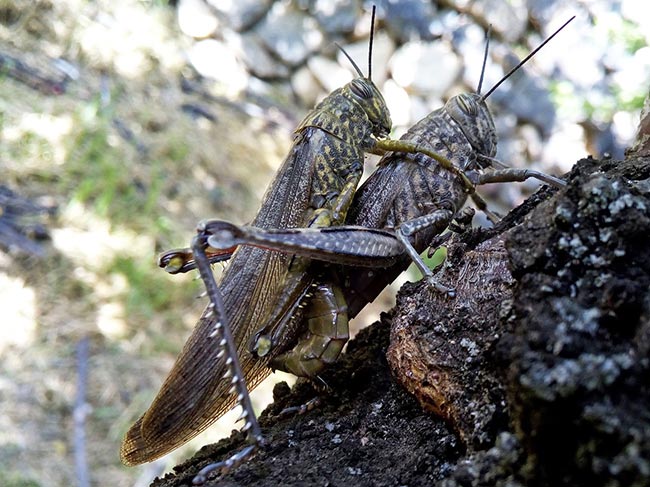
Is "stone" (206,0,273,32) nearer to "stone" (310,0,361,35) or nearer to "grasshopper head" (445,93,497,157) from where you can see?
"stone" (310,0,361,35)

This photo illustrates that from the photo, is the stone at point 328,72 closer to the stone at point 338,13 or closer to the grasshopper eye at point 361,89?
the stone at point 338,13

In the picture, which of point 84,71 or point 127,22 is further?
point 127,22

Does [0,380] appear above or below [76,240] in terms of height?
below

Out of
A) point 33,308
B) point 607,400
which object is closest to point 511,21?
point 33,308

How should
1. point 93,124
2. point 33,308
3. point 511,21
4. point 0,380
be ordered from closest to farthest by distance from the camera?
point 0,380 → point 33,308 → point 93,124 → point 511,21

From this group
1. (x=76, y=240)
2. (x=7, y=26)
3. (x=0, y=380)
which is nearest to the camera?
(x=0, y=380)

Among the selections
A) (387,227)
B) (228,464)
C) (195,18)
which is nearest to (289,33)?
(195,18)

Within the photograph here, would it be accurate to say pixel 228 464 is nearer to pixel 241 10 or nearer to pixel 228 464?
pixel 228 464

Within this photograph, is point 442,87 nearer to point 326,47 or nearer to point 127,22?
point 326,47

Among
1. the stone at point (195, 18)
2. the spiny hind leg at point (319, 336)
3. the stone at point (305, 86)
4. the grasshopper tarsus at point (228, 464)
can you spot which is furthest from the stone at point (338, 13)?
the grasshopper tarsus at point (228, 464)
